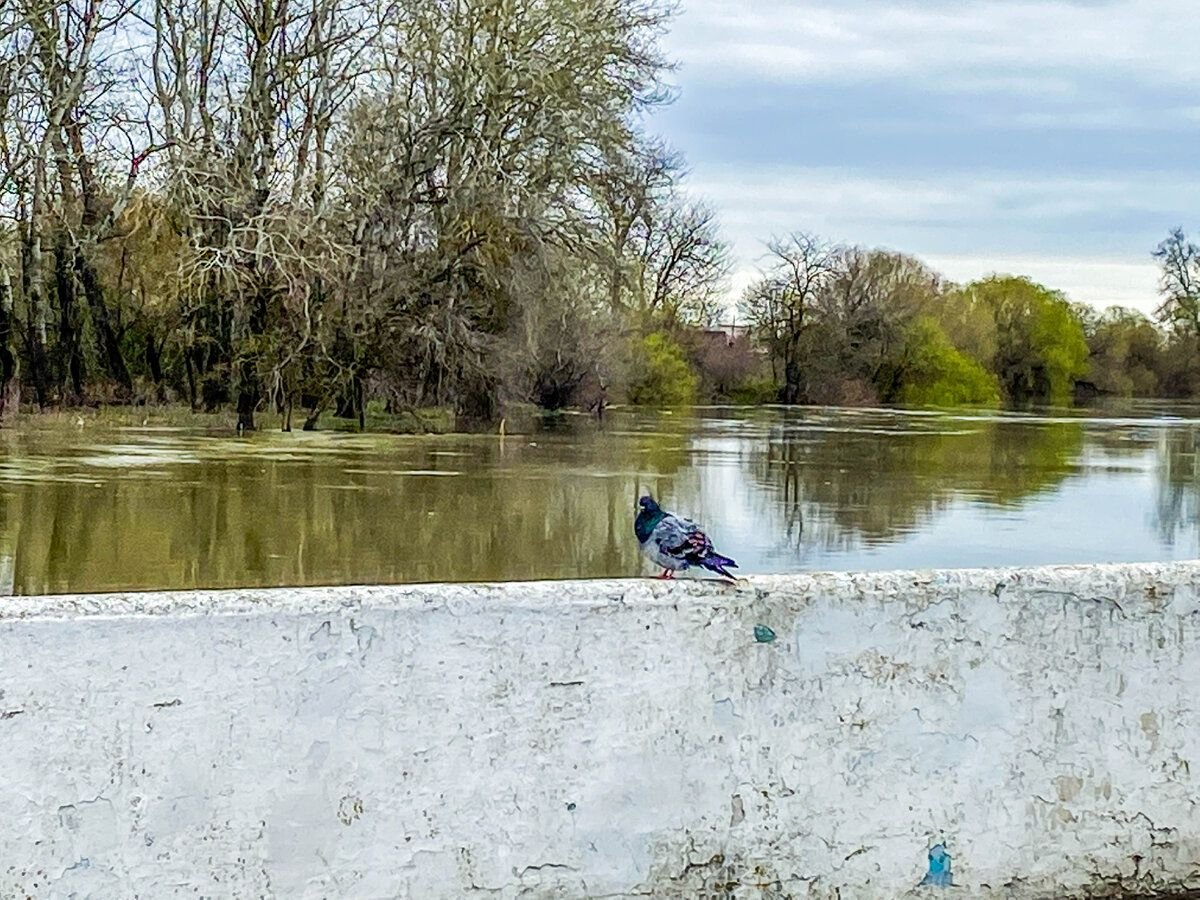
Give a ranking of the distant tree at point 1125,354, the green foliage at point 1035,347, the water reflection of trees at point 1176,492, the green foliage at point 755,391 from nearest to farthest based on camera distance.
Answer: the water reflection of trees at point 1176,492 < the green foliage at point 755,391 < the green foliage at point 1035,347 < the distant tree at point 1125,354

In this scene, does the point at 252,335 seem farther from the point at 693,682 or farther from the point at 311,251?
the point at 693,682

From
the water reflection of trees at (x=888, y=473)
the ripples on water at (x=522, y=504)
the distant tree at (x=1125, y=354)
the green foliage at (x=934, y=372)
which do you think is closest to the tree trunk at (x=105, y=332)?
the ripples on water at (x=522, y=504)

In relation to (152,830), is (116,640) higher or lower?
higher

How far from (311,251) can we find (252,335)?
2144 mm

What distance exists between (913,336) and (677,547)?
56.7 metres

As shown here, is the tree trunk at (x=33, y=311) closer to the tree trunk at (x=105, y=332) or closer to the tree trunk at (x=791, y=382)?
the tree trunk at (x=105, y=332)

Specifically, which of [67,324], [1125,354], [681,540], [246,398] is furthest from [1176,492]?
[1125,354]

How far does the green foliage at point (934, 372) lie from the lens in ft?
194

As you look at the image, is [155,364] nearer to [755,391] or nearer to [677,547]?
[677,547]

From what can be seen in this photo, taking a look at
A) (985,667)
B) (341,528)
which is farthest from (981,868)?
(341,528)

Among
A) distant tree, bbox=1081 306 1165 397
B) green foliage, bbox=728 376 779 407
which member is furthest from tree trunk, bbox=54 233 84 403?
distant tree, bbox=1081 306 1165 397

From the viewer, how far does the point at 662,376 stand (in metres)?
51.9

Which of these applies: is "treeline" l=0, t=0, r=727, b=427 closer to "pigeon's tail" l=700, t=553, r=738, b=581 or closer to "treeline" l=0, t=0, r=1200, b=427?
"treeline" l=0, t=0, r=1200, b=427

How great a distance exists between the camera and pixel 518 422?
105ft
